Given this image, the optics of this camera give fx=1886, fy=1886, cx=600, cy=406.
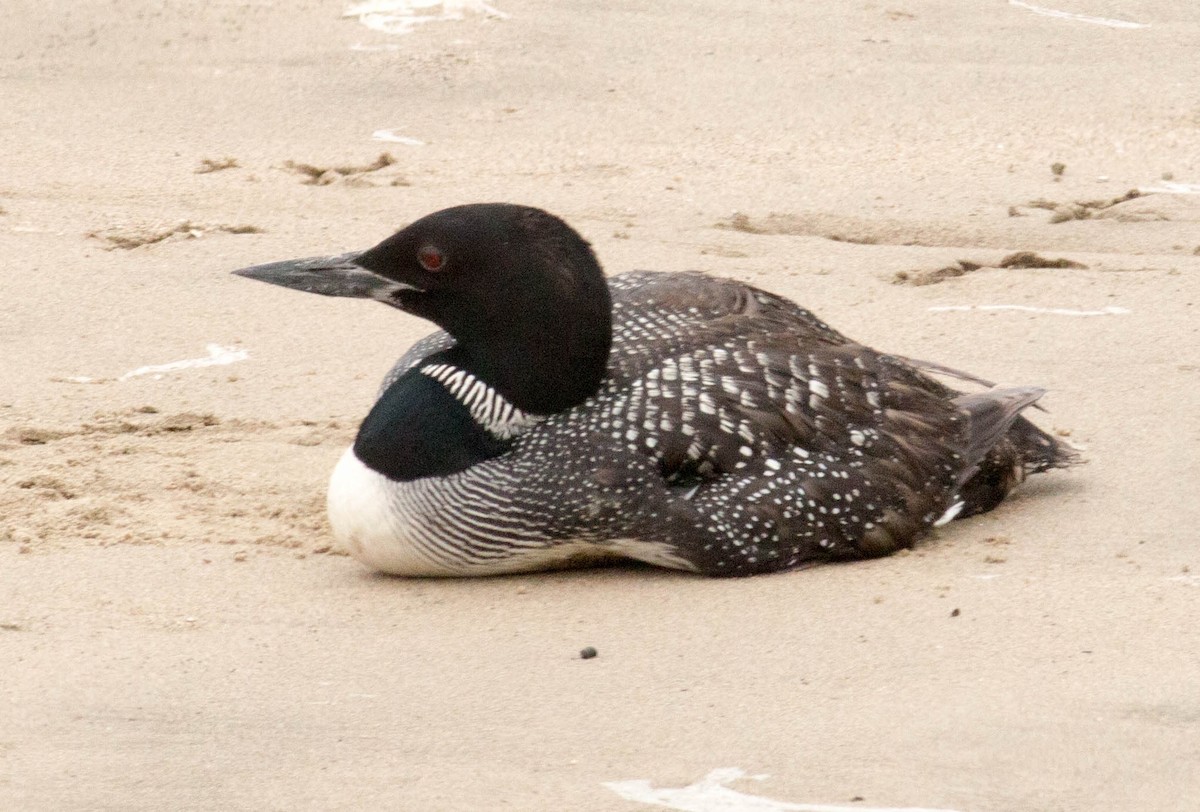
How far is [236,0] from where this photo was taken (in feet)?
28.6

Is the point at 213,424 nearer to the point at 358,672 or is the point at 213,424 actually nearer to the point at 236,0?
the point at 358,672

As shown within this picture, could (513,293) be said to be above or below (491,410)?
above

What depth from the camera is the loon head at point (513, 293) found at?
4.27 meters

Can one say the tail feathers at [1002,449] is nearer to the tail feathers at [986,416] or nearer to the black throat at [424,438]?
the tail feathers at [986,416]

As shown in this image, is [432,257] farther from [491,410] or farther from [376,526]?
[376,526]

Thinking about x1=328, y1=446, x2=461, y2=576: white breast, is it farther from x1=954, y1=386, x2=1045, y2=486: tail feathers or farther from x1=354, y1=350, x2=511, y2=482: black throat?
x1=954, y1=386, x2=1045, y2=486: tail feathers

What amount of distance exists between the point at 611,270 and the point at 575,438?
2201 millimetres

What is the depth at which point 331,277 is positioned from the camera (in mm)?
4453

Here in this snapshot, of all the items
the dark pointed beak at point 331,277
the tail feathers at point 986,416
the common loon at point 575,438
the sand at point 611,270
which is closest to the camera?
the sand at point 611,270

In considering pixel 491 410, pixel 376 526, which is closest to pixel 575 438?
pixel 491 410

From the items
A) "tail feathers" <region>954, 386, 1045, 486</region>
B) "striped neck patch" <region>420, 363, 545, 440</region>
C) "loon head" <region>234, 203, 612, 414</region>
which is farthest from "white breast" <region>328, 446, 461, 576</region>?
"tail feathers" <region>954, 386, 1045, 486</region>

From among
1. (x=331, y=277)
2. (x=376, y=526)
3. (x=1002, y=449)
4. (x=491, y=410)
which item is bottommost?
(x=376, y=526)

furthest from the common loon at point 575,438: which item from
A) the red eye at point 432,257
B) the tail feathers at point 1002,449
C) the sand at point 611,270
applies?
the tail feathers at point 1002,449

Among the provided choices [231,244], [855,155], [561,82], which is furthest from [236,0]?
[855,155]
